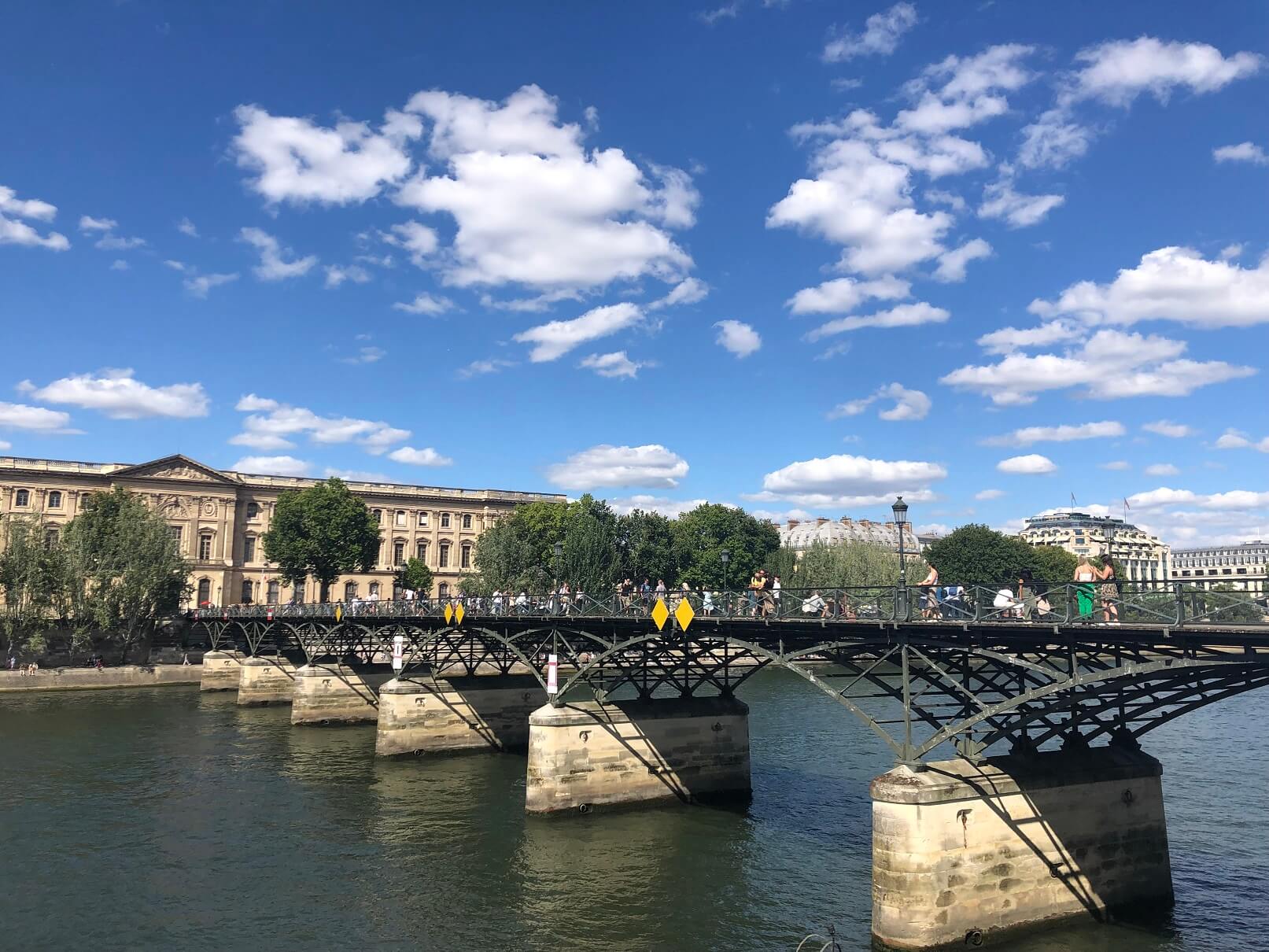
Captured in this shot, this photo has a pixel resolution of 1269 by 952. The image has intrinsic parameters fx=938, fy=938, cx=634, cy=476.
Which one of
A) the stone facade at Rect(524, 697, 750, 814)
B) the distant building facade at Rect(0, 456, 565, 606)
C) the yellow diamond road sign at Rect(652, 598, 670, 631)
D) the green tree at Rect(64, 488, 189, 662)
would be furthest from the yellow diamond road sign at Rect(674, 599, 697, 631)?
the distant building facade at Rect(0, 456, 565, 606)

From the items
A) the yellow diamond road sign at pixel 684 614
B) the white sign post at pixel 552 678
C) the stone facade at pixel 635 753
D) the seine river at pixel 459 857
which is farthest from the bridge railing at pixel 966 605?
the seine river at pixel 459 857

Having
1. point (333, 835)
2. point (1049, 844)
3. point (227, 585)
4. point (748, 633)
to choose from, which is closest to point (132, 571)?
point (227, 585)

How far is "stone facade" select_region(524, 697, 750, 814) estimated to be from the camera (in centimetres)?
2967

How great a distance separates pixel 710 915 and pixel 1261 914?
1175 cm

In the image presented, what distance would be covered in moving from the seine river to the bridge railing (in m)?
6.40

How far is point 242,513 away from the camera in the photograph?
111m

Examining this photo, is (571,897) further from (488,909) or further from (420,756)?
(420,756)

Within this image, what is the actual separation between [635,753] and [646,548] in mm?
65487

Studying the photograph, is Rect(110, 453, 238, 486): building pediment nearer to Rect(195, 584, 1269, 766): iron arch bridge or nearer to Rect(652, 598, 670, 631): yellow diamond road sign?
Rect(195, 584, 1269, 766): iron arch bridge

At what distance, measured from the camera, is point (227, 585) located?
359 ft

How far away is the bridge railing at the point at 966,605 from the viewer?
15.1m

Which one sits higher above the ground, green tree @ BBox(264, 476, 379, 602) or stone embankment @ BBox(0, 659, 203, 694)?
green tree @ BBox(264, 476, 379, 602)

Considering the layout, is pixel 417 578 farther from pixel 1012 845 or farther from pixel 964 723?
pixel 964 723

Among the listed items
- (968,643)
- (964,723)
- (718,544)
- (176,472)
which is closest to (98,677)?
(176,472)
